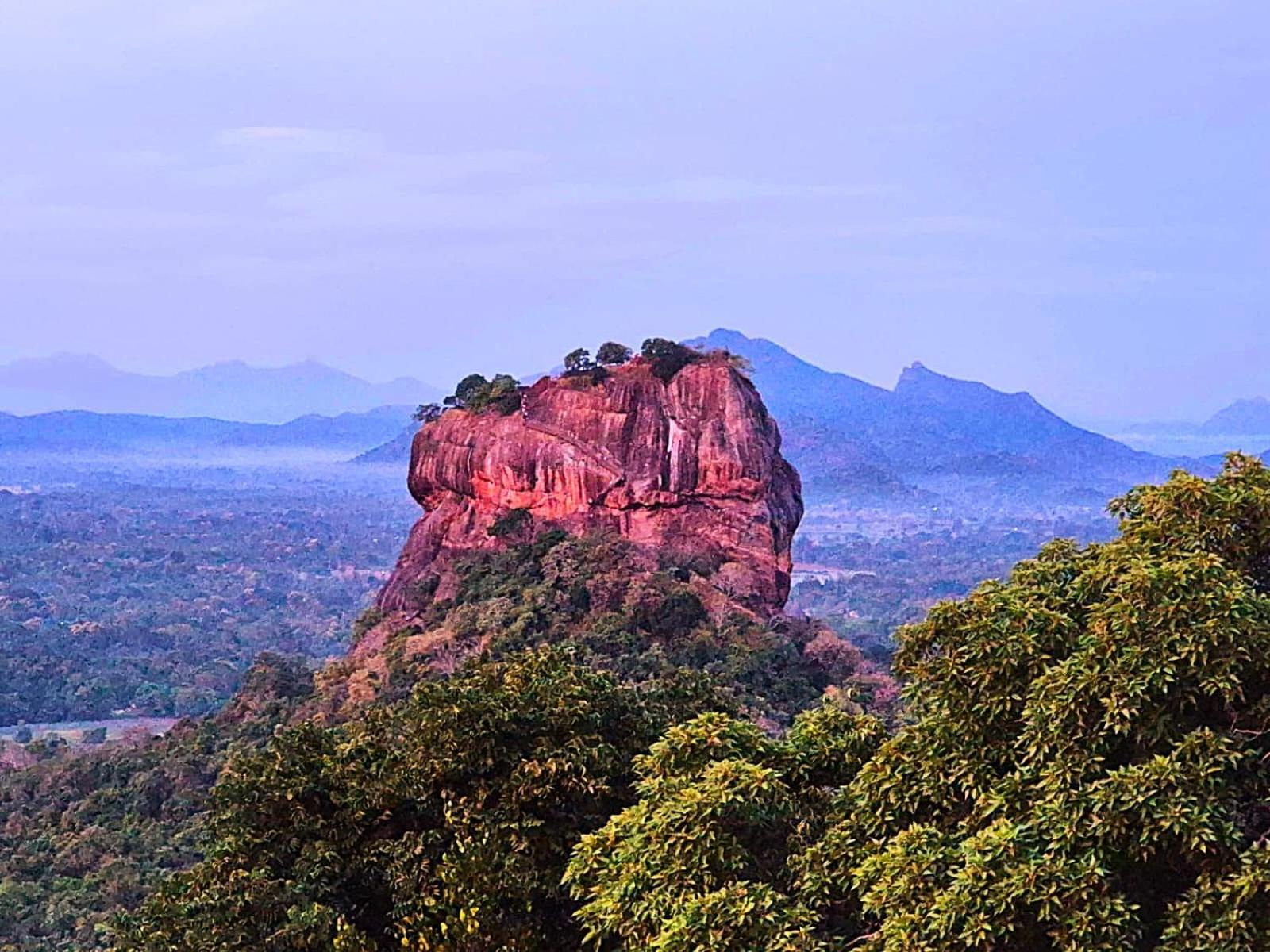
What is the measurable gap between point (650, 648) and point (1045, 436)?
598ft

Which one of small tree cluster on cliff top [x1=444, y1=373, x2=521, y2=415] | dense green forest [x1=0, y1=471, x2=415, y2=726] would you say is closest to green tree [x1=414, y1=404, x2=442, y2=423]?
small tree cluster on cliff top [x1=444, y1=373, x2=521, y2=415]

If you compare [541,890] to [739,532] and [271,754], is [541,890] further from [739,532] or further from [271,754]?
[739,532]

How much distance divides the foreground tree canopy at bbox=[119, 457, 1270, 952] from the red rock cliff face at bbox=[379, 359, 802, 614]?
17.4 metres

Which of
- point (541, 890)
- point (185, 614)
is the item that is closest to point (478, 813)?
point (541, 890)

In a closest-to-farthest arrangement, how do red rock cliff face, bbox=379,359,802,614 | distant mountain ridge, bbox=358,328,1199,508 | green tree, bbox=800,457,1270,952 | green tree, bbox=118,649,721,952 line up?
green tree, bbox=800,457,1270,952, green tree, bbox=118,649,721,952, red rock cliff face, bbox=379,359,802,614, distant mountain ridge, bbox=358,328,1199,508

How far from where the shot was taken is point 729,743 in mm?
8375

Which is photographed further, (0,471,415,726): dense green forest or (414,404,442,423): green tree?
(0,471,415,726): dense green forest

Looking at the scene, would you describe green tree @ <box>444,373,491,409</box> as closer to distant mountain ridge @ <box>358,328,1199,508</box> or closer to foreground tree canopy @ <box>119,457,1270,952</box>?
foreground tree canopy @ <box>119,457,1270,952</box>

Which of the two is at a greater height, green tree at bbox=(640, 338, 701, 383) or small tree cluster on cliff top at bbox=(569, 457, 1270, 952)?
green tree at bbox=(640, 338, 701, 383)

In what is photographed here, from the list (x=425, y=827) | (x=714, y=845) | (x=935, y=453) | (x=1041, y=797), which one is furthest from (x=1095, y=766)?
(x=935, y=453)

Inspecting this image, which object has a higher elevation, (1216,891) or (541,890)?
(1216,891)

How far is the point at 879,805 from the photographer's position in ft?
24.3

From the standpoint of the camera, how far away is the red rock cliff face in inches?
1106

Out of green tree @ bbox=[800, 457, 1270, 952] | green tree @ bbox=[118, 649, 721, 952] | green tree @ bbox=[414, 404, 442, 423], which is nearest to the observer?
green tree @ bbox=[800, 457, 1270, 952]
